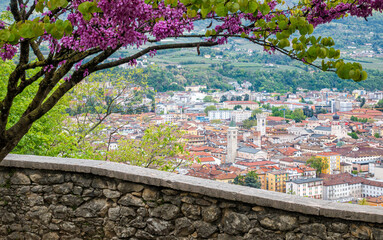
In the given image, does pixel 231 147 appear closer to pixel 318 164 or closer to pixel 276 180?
pixel 318 164

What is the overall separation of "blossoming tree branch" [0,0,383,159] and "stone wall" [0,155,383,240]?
34.9 inches

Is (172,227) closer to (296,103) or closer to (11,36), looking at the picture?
(11,36)

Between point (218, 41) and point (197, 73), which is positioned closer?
point (218, 41)

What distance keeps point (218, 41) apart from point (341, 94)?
70027 mm

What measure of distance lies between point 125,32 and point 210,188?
4.05 ft

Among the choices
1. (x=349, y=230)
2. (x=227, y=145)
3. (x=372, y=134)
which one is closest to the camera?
(x=349, y=230)

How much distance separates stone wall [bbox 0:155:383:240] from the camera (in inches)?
92.1

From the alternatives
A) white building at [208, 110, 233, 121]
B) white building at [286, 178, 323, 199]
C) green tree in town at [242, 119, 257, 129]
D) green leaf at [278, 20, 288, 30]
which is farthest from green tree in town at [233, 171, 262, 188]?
white building at [208, 110, 233, 121]

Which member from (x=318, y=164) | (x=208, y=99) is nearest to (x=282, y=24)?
(x=318, y=164)

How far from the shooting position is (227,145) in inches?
1535

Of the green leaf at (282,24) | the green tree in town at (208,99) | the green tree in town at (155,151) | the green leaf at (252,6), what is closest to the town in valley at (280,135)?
the green tree in town at (208,99)

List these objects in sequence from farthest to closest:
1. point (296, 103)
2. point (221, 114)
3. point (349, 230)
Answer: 1. point (296, 103)
2. point (221, 114)
3. point (349, 230)

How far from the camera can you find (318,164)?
3175cm

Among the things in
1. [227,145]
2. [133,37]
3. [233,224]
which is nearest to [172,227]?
[233,224]
